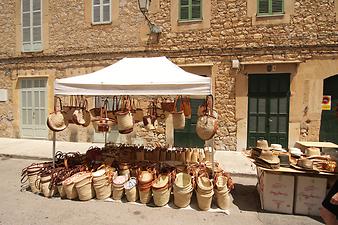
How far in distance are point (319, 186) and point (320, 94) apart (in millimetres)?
4647

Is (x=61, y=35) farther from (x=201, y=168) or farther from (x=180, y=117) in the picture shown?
(x=201, y=168)

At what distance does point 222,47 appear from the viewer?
7.89 metres

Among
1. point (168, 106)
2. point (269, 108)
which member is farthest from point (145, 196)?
point (269, 108)

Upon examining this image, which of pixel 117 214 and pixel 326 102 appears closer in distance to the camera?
pixel 117 214

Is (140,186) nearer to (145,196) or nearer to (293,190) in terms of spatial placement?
(145,196)

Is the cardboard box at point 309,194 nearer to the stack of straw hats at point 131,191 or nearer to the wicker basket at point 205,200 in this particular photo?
the wicker basket at point 205,200

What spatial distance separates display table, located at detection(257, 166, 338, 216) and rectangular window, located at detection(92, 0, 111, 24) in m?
7.87

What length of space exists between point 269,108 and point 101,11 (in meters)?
6.96

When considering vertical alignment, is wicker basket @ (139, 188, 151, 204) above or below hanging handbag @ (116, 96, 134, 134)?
below

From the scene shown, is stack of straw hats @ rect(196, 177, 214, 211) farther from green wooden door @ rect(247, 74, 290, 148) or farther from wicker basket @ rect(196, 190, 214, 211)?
green wooden door @ rect(247, 74, 290, 148)

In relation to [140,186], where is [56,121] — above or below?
above

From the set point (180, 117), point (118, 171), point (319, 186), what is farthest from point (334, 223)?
point (118, 171)

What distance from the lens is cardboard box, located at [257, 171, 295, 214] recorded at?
3.70 metres

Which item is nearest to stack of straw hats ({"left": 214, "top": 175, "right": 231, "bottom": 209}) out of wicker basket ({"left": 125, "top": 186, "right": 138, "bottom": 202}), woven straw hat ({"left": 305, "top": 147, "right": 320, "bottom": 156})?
wicker basket ({"left": 125, "top": 186, "right": 138, "bottom": 202})
